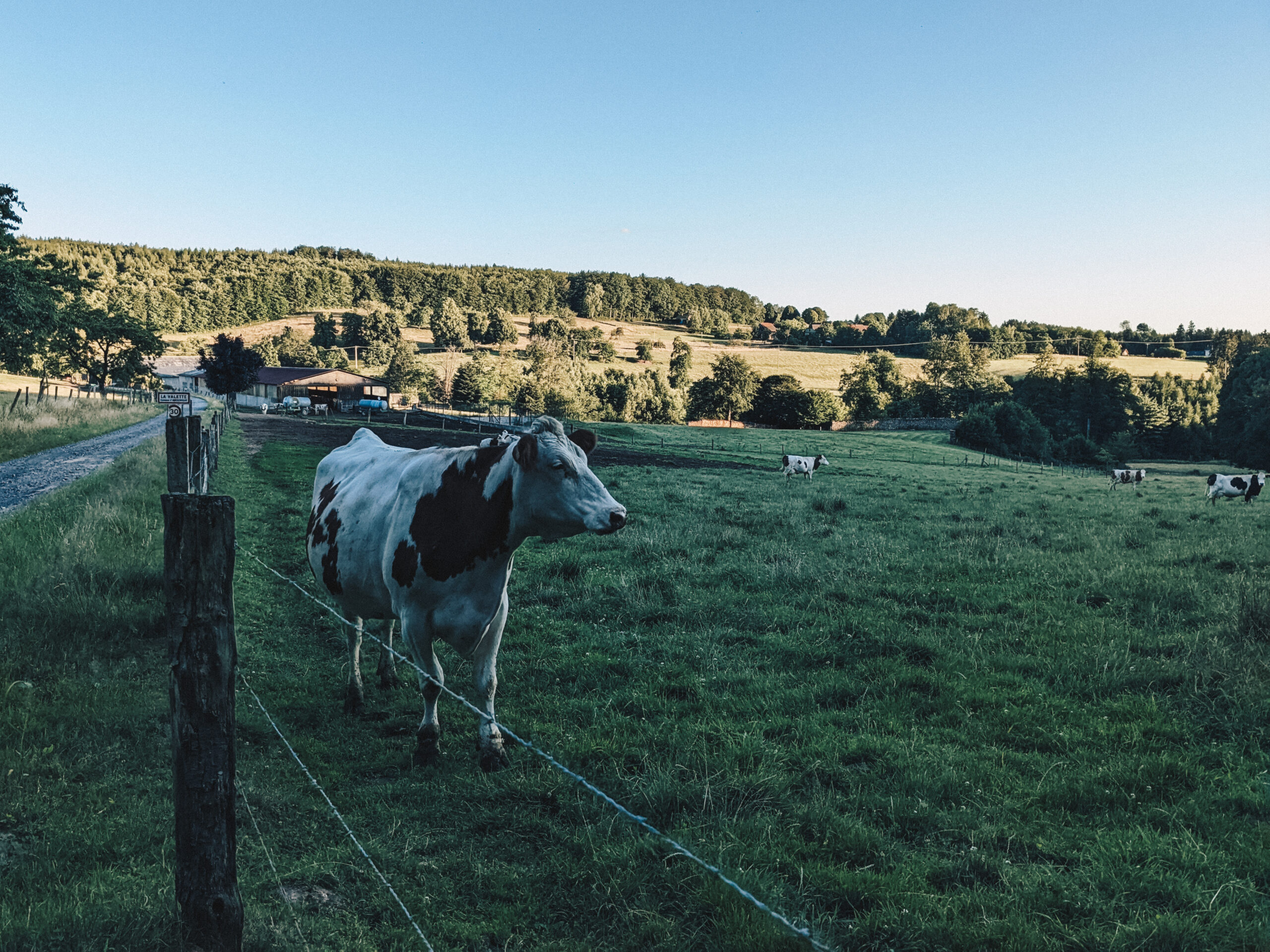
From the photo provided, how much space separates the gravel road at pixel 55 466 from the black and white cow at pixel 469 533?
11176mm

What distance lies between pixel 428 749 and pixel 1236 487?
3443cm

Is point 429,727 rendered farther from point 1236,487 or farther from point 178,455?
point 1236,487

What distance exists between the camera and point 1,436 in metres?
26.2

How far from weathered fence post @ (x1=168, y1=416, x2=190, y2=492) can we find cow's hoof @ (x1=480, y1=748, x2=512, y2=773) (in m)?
4.94

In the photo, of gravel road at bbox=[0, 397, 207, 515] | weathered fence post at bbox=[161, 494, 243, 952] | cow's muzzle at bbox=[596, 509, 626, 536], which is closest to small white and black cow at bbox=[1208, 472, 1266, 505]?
cow's muzzle at bbox=[596, 509, 626, 536]

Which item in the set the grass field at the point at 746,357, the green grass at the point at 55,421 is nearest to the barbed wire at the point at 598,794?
the green grass at the point at 55,421

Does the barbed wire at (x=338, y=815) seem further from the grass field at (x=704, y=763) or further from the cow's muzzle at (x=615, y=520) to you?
the cow's muzzle at (x=615, y=520)

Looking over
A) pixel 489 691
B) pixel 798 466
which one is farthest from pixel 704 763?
pixel 798 466

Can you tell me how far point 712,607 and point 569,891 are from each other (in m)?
5.68

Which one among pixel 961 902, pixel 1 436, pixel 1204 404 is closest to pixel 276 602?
pixel 961 902

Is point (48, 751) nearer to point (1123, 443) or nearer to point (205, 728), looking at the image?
point (205, 728)

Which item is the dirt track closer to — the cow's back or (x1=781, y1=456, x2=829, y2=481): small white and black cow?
the cow's back

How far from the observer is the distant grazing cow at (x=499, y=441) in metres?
5.81

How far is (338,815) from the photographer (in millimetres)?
3830
